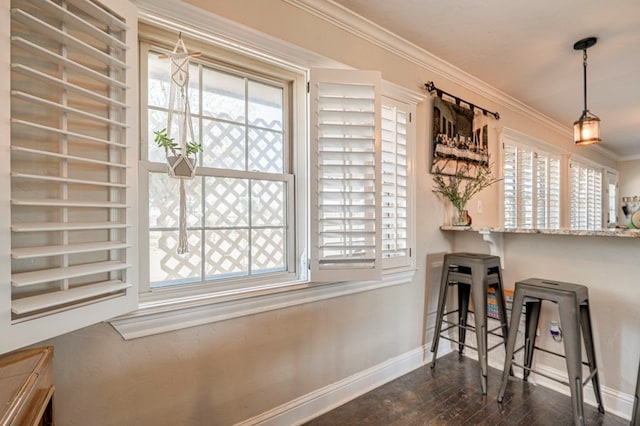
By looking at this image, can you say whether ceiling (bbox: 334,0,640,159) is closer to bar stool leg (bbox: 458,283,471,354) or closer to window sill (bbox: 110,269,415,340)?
window sill (bbox: 110,269,415,340)

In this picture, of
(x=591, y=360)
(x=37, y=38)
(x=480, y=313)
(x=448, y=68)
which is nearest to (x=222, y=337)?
(x=37, y=38)

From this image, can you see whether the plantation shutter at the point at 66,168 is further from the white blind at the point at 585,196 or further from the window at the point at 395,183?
the white blind at the point at 585,196

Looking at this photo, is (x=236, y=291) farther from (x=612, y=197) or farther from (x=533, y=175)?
(x=612, y=197)

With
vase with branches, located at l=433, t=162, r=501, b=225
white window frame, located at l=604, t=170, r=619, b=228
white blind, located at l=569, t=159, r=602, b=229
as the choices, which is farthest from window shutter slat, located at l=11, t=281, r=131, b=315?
white window frame, located at l=604, t=170, r=619, b=228

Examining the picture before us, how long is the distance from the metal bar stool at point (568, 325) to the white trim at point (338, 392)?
2.12ft

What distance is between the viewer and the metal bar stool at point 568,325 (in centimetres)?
164

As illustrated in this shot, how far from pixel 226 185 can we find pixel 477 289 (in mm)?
1858

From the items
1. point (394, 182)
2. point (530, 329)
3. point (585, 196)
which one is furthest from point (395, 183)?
point (585, 196)

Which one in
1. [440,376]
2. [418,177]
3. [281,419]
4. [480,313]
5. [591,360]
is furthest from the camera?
[418,177]

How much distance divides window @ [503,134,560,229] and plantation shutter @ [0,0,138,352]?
3.58m

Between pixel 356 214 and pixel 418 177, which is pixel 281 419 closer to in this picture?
pixel 356 214

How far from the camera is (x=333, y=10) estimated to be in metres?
1.88

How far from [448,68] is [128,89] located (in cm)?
257

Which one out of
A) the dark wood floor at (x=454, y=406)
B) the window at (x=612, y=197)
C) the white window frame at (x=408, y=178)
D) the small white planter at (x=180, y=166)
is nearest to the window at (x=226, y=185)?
the small white planter at (x=180, y=166)
